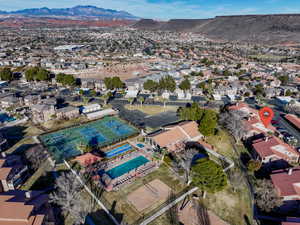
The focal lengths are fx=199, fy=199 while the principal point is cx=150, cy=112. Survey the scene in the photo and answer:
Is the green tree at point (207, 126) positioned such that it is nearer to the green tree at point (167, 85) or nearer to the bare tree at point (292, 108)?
the green tree at point (167, 85)

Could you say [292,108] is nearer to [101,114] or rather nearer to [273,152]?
[273,152]

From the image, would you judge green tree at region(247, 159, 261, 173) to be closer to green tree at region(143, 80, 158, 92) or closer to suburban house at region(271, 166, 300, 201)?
suburban house at region(271, 166, 300, 201)

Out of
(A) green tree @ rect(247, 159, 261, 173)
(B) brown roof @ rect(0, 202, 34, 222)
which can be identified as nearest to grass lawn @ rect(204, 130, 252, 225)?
(A) green tree @ rect(247, 159, 261, 173)

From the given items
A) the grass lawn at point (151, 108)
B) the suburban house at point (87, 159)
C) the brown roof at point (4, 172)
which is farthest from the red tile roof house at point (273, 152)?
the brown roof at point (4, 172)

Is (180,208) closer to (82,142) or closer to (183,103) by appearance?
(82,142)

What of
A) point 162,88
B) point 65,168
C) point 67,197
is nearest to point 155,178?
point 67,197
